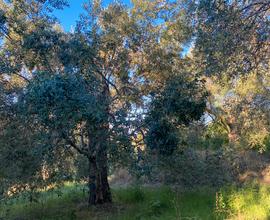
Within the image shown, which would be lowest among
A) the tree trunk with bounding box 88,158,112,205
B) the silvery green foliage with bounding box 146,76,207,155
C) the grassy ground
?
the grassy ground

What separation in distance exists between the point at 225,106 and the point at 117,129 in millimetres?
12734

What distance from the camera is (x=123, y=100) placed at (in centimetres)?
1295

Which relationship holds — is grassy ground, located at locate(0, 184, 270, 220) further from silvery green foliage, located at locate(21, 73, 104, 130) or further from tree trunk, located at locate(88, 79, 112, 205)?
Answer: silvery green foliage, located at locate(21, 73, 104, 130)

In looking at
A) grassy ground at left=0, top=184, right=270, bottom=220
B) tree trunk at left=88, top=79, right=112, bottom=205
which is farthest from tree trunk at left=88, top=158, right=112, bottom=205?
grassy ground at left=0, top=184, right=270, bottom=220

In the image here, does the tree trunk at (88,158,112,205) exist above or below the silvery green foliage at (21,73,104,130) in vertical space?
below

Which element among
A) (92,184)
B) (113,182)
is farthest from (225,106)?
(92,184)

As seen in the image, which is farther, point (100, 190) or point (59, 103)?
point (100, 190)

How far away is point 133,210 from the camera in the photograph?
13.7 meters

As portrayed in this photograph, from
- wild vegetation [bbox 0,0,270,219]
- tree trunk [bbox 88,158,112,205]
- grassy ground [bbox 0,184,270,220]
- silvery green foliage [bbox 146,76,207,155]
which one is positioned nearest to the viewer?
wild vegetation [bbox 0,0,270,219]

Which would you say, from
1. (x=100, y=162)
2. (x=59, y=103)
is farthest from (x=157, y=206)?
(x=59, y=103)

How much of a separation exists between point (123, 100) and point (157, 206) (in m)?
3.42

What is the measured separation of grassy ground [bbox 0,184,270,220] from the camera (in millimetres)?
11250

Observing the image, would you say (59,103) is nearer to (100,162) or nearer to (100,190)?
(100,162)

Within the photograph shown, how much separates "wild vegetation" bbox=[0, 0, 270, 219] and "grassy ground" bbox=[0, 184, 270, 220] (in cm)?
6
